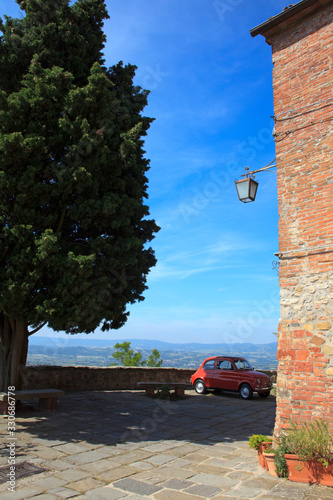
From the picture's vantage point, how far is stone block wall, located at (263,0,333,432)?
5039mm

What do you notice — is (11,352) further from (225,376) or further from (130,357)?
(130,357)

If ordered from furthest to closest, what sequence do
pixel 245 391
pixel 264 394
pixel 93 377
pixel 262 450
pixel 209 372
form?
pixel 209 372 < pixel 93 377 < pixel 264 394 < pixel 245 391 < pixel 262 450

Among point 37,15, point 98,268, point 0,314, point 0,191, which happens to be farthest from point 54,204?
point 37,15

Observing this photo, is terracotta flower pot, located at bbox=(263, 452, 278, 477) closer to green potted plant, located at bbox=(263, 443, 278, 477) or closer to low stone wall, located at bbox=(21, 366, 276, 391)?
green potted plant, located at bbox=(263, 443, 278, 477)

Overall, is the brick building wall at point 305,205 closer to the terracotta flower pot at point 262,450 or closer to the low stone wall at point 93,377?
the terracotta flower pot at point 262,450

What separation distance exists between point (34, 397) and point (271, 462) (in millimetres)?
5608

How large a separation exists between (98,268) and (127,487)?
466 cm

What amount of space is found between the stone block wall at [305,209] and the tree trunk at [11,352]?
20.4 ft

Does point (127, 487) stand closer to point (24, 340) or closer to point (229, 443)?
point (229, 443)

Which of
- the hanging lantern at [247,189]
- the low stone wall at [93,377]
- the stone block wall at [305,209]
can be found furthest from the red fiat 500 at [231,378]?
the hanging lantern at [247,189]

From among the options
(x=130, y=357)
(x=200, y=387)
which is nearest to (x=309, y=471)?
(x=200, y=387)

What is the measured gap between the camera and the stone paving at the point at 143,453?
413 centimetres

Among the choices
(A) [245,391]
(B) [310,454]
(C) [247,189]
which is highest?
(C) [247,189]

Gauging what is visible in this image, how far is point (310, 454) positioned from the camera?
4.47m
